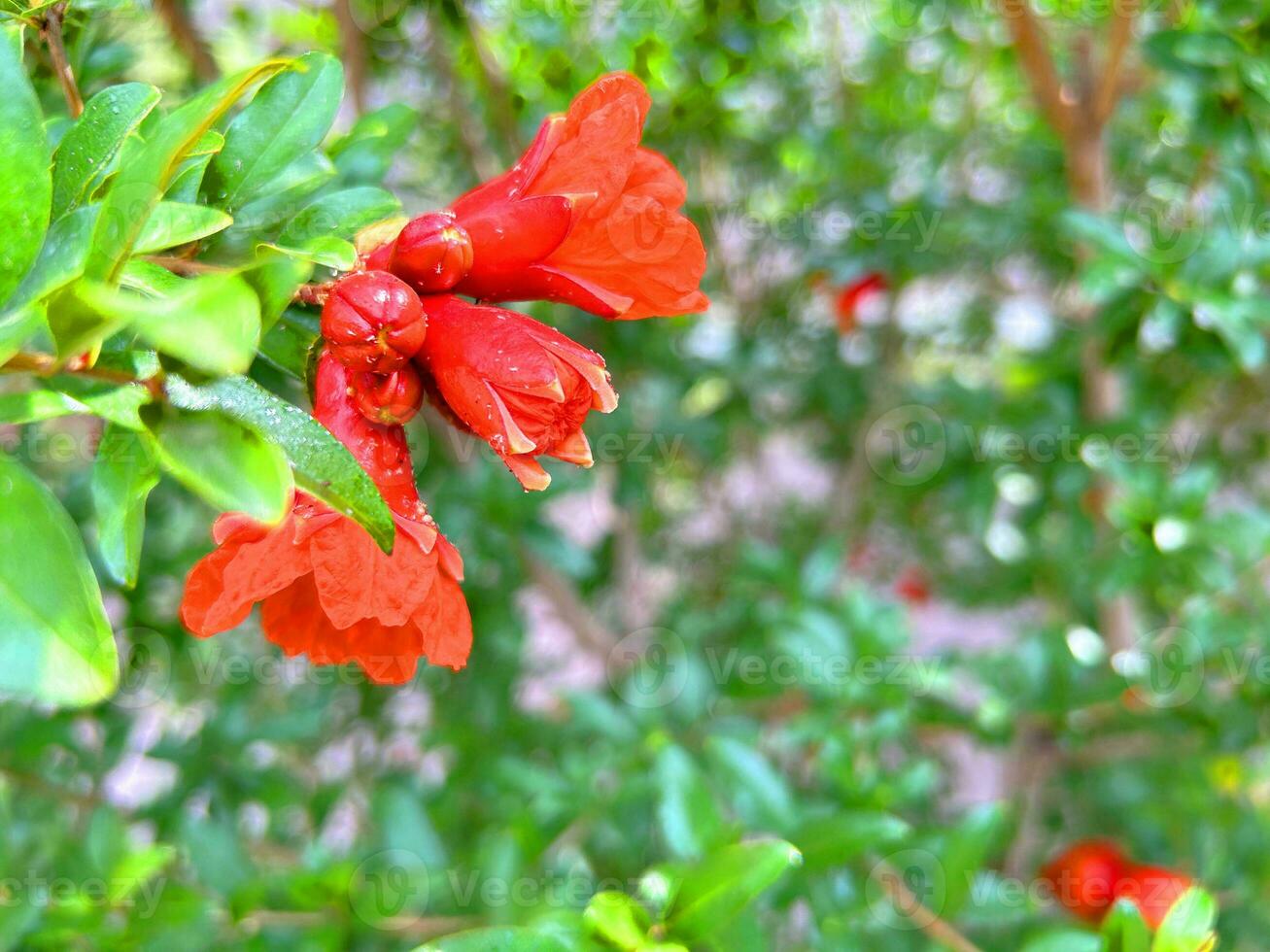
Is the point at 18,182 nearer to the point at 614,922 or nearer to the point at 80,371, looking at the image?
the point at 80,371

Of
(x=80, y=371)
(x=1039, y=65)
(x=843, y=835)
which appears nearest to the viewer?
(x=80, y=371)

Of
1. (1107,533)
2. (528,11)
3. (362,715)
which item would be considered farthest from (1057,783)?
(528,11)

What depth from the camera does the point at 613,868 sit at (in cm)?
129

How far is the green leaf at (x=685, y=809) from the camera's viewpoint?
75 cm

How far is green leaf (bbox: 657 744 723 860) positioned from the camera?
751mm

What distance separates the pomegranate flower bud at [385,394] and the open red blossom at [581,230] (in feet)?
0.16

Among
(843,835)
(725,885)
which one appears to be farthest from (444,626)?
(843,835)

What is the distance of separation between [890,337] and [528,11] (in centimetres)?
78

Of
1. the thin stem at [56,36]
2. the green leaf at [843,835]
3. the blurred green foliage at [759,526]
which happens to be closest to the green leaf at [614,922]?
the blurred green foliage at [759,526]

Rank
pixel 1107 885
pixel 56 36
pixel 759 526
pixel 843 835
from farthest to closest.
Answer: pixel 759 526, pixel 1107 885, pixel 843 835, pixel 56 36

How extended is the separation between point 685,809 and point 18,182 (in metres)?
0.61

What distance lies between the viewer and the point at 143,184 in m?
0.34

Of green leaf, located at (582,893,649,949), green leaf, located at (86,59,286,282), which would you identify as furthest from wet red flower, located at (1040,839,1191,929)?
green leaf, located at (86,59,286,282)

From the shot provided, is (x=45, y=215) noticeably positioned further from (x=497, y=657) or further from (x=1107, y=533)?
(x=1107, y=533)
